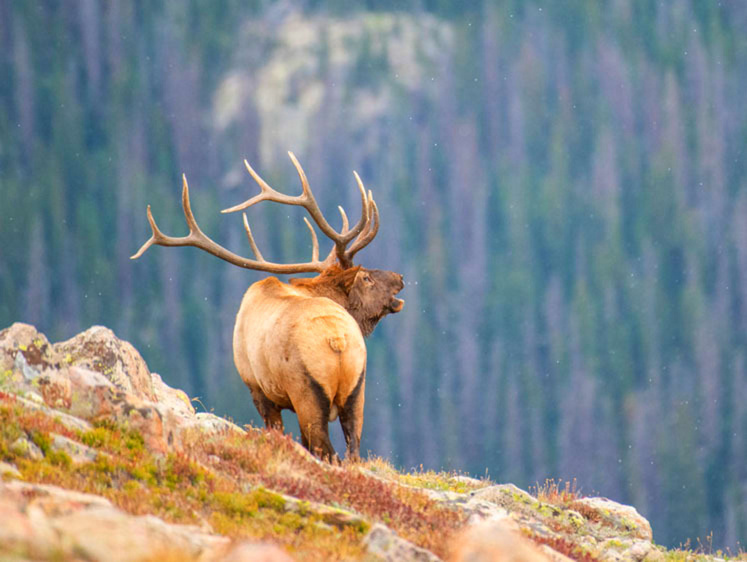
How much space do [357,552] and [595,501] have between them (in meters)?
5.64

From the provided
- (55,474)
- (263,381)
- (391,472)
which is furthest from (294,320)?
(55,474)

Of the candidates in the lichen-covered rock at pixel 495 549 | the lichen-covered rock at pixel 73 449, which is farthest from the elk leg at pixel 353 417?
the lichen-covered rock at pixel 495 549

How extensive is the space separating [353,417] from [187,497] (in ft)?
11.6

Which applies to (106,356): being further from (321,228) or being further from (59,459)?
(59,459)

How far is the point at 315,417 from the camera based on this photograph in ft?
30.3

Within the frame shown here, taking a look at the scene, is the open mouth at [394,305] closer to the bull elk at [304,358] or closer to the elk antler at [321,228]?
the elk antler at [321,228]

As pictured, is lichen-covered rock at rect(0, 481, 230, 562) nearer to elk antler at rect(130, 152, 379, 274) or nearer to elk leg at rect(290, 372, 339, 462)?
elk leg at rect(290, 372, 339, 462)

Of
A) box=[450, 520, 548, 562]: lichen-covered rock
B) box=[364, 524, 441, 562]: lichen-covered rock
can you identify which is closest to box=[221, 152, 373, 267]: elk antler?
box=[364, 524, 441, 562]: lichen-covered rock

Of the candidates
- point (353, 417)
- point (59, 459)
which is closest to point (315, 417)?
point (353, 417)

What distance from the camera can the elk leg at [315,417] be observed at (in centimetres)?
920

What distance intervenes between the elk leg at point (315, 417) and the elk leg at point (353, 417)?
0.92 ft

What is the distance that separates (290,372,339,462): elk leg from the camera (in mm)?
9203

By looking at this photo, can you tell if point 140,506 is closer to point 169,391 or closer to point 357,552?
point 357,552

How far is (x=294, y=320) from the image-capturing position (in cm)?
926
